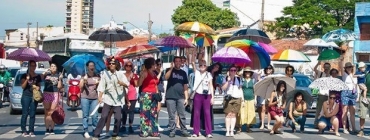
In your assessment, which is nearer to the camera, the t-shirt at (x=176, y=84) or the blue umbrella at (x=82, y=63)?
the t-shirt at (x=176, y=84)

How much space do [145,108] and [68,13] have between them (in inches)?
5317

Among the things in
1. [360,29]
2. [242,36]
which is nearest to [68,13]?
[360,29]

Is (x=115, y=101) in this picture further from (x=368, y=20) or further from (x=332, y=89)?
(x=368, y=20)

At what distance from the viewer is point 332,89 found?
51.3 feet

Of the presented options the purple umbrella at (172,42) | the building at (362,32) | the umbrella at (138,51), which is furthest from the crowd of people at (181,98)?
the building at (362,32)

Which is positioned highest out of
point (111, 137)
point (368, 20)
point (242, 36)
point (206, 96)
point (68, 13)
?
point (68, 13)

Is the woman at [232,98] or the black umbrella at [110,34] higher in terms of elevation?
the black umbrella at [110,34]

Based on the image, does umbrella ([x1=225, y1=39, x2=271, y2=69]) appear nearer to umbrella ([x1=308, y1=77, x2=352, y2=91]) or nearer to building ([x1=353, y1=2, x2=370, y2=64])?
umbrella ([x1=308, y1=77, x2=352, y2=91])

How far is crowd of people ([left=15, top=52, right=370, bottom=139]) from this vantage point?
46.0 feet

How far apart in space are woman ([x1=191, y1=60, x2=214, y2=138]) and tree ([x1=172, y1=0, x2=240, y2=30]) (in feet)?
203

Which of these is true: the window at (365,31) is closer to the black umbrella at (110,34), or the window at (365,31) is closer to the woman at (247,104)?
the black umbrella at (110,34)

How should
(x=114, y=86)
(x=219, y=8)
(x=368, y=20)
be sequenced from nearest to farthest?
(x=114, y=86)
(x=368, y=20)
(x=219, y=8)

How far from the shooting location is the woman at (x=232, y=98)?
49.9 feet

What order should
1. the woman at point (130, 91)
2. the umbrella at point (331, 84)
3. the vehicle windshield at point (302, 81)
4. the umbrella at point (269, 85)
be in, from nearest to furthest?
the woman at point (130, 91), the umbrella at point (331, 84), the umbrella at point (269, 85), the vehicle windshield at point (302, 81)
